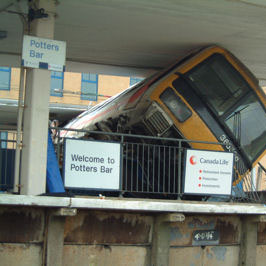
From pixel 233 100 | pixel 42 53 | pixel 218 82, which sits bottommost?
pixel 233 100

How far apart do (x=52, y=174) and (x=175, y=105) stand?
11.3 ft

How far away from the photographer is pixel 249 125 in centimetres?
1269

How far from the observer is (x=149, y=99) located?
1238cm

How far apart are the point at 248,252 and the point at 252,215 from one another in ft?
2.51

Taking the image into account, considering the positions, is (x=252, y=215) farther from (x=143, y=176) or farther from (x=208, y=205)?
(x=143, y=176)

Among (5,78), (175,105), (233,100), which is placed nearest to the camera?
(175,105)

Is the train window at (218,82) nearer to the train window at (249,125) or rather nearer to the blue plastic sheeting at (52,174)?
the train window at (249,125)

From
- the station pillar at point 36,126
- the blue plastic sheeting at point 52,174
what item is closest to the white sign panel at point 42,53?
the station pillar at point 36,126

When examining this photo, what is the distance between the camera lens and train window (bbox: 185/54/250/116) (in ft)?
41.3

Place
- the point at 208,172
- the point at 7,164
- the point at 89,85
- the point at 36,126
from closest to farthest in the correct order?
the point at 36,126 < the point at 208,172 < the point at 7,164 < the point at 89,85

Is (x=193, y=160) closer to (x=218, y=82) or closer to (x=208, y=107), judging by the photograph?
(x=208, y=107)

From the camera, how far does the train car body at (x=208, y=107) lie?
12242mm

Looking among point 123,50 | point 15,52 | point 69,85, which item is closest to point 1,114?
point 15,52

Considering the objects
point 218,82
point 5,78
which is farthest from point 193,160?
point 5,78
